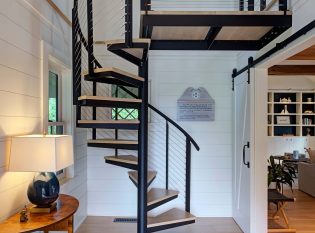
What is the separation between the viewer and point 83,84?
14.9ft

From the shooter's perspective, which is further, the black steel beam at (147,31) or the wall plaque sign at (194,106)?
the wall plaque sign at (194,106)

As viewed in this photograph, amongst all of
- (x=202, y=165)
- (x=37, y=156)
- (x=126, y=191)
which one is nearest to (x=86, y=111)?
(x=126, y=191)

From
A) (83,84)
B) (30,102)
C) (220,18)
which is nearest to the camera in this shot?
(30,102)

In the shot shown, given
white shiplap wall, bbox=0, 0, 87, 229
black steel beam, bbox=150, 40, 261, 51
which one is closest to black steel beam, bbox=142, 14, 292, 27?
black steel beam, bbox=150, 40, 261, 51

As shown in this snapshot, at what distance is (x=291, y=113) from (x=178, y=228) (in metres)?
5.60

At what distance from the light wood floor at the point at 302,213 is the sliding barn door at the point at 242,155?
681 mm

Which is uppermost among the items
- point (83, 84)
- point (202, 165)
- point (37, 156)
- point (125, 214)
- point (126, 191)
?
point (83, 84)

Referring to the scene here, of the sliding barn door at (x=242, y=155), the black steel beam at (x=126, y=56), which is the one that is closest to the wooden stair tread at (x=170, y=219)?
the sliding barn door at (x=242, y=155)

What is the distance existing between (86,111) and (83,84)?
43 cm

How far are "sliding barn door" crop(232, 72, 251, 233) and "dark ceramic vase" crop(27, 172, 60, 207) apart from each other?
2.57m

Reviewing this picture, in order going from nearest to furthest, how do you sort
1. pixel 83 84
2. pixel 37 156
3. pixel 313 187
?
pixel 37 156, pixel 83 84, pixel 313 187

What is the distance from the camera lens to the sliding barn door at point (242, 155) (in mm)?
3887

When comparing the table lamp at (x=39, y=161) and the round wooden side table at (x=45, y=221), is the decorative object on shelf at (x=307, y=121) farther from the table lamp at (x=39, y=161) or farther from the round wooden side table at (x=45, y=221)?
the table lamp at (x=39, y=161)

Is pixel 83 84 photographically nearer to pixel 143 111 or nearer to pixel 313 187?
pixel 143 111
